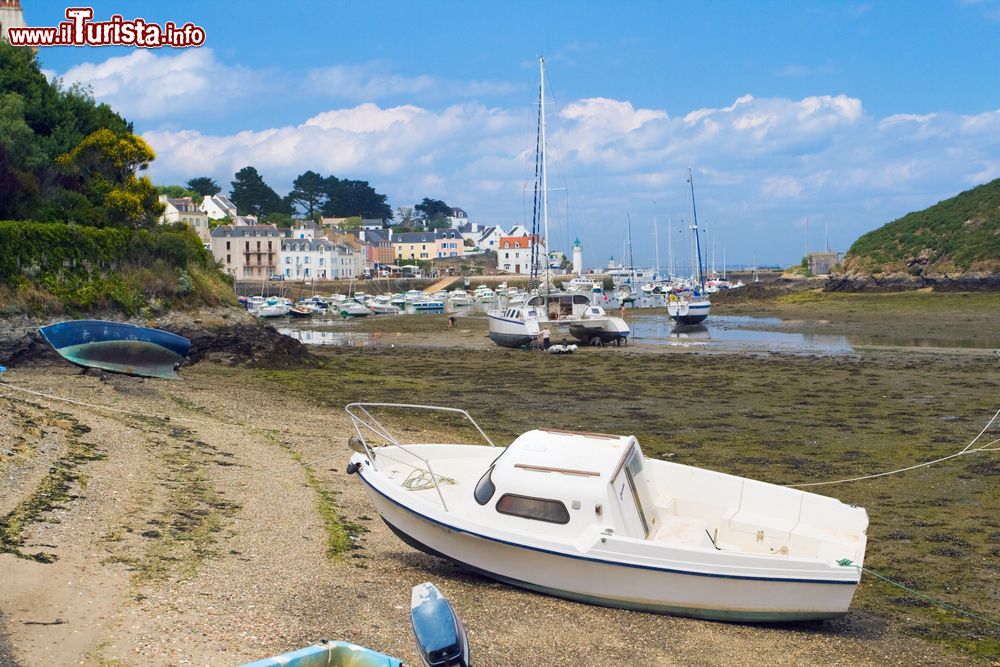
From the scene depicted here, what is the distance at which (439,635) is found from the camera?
18.7 ft

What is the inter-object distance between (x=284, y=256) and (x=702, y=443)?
108m

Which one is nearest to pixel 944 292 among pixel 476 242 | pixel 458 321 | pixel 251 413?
pixel 458 321

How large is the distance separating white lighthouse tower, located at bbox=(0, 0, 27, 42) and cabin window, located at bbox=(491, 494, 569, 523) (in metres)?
54.6

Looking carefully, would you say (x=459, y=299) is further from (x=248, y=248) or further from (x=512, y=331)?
(x=512, y=331)

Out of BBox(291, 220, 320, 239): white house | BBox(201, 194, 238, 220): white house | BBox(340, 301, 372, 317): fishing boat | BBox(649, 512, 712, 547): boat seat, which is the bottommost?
BBox(649, 512, 712, 547): boat seat

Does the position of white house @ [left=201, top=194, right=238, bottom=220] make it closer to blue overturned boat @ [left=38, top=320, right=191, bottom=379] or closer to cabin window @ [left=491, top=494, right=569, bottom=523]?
blue overturned boat @ [left=38, top=320, right=191, bottom=379]

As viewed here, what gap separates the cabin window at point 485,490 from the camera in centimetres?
962

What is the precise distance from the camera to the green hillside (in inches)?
2778

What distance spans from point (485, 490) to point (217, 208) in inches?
5242

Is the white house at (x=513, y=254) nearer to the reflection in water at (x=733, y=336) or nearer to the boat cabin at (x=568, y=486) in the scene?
the reflection in water at (x=733, y=336)

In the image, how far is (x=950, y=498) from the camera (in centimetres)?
1379

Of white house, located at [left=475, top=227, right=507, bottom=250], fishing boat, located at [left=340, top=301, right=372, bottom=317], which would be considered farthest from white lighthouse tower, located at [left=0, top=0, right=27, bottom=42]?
white house, located at [left=475, top=227, right=507, bottom=250]

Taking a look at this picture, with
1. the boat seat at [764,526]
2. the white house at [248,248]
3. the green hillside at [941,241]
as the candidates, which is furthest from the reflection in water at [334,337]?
the white house at [248,248]

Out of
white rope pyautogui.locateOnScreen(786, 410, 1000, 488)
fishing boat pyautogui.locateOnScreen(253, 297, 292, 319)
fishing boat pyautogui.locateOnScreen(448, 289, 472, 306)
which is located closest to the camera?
white rope pyautogui.locateOnScreen(786, 410, 1000, 488)
